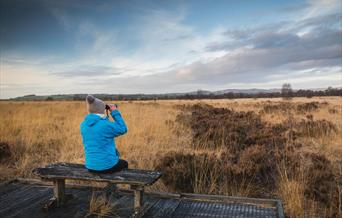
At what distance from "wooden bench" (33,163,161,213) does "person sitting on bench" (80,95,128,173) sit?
134mm

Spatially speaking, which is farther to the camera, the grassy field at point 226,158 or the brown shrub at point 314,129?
the brown shrub at point 314,129

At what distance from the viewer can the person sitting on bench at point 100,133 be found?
367 centimetres

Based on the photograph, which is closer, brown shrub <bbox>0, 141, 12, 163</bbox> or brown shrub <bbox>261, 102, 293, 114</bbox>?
brown shrub <bbox>0, 141, 12, 163</bbox>

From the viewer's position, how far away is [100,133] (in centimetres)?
368

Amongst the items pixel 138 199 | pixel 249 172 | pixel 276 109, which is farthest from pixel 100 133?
pixel 276 109

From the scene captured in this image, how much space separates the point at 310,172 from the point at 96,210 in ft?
12.5

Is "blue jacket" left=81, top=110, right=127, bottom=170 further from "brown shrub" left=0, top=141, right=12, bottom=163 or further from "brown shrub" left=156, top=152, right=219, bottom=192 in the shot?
"brown shrub" left=0, top=141, right=12, bottom=163

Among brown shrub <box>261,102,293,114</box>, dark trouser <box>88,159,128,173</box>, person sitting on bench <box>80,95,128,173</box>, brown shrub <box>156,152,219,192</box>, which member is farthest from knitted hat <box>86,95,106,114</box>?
brown shrub <box>261,102,293,114</box>

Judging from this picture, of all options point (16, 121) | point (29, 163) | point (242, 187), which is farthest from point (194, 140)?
point (16, 121)

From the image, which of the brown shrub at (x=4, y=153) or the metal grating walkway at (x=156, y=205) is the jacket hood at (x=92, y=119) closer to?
the metal grating walkway at (x=156, y=205)

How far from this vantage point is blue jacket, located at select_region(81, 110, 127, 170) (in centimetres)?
368

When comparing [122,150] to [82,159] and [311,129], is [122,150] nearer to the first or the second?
[82,159]

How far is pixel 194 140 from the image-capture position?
892 cm

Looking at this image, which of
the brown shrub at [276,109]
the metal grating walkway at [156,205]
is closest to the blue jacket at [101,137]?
the metal grating walkway at [156,205]
